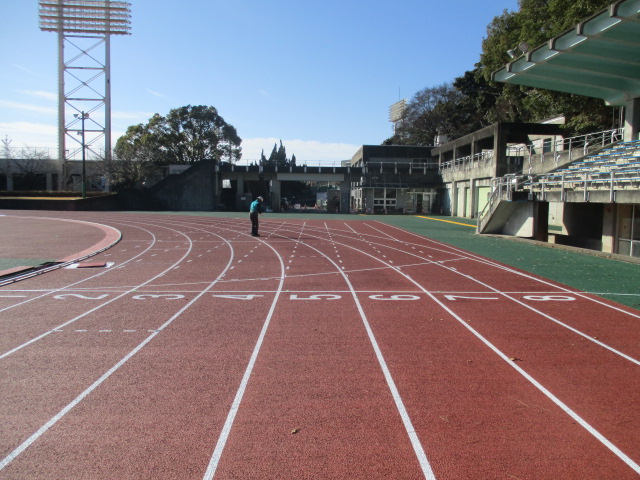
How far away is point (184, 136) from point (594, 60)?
55.5m

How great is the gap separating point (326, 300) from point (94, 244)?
12.4 meters

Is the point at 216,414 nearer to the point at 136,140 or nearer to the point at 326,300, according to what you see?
the point at 326,300

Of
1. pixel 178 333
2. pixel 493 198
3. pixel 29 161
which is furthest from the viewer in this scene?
pixel 29 161

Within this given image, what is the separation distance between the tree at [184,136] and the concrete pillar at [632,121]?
168ft

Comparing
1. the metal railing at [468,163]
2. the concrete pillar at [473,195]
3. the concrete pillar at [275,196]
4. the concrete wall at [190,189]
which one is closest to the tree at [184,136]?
the concrete wall at [190,189]

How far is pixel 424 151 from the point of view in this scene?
59.3 metres

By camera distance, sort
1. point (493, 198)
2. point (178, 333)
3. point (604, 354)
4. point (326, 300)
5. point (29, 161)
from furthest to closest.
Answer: point (29, 161) → point (493, 198) → point (326, 300) → point (178, 333) → point (604, 354)

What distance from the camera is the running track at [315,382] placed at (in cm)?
386

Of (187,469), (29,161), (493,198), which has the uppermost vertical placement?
(29,161)

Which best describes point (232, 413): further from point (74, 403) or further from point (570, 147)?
point (570, 147)

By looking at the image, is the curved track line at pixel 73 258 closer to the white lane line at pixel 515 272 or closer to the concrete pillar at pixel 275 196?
the white lane line at pixel 515 272

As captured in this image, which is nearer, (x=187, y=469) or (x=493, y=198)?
→ (x=187, y=469)

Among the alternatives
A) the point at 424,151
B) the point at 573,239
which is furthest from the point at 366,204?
the point at 573,239

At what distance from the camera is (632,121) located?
22969 millimetres
